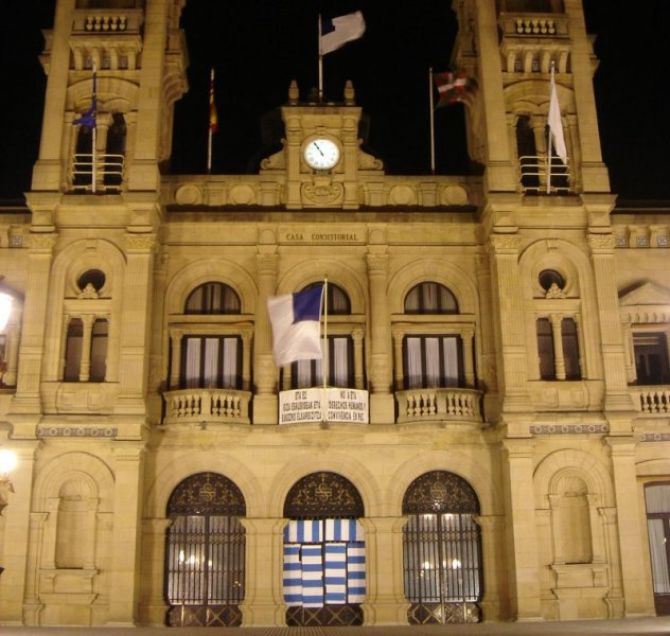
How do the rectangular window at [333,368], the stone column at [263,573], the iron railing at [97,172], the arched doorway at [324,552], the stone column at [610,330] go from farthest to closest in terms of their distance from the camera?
the iron railing at [97,172] < the rectangular window at [333,368] < the stone column at [610,330] < the arched doorway at [324,552] < the stone column at [263,573]

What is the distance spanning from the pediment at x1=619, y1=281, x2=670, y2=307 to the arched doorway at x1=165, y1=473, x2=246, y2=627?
1469cm

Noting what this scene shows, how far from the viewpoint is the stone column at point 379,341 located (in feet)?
94.7

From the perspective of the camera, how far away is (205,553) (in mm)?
28156

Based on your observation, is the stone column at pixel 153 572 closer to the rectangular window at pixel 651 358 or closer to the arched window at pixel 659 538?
the arched window at pixel 659 538

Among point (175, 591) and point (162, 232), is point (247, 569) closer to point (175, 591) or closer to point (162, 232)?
point (175, 591)

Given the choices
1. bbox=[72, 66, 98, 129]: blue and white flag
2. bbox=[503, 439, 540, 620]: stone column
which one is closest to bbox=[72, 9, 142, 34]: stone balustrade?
bbox=[72, 66, 98, 129]: blue and white flag

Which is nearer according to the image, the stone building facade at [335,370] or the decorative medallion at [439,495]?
the stone building facade at [335,370]

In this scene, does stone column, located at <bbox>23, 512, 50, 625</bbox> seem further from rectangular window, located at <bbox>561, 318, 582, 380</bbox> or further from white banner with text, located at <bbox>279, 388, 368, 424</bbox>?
rectangular window, located at <bbox>561, 318, 582, 380</bbox>

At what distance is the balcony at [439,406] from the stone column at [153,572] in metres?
8.47

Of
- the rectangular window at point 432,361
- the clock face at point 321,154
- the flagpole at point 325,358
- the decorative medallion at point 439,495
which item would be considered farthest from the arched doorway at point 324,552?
the clock face at point 321,154

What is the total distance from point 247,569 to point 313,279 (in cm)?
993

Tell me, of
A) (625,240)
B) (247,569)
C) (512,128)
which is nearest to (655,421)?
(625,240)

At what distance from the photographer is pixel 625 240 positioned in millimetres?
31047

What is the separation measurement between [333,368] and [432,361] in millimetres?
3397
